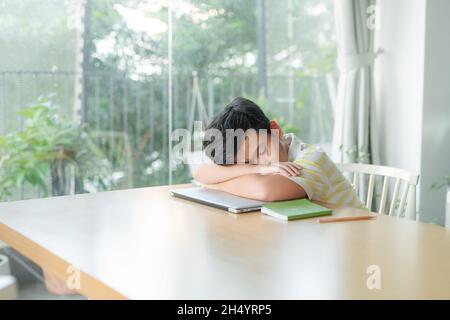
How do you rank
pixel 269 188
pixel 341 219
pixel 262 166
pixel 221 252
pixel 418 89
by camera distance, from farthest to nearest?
pixel 418 89 → pixel 262 166 → pixel 269 188 → pixel 341 219 → pixel 221 252

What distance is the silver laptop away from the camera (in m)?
1.50

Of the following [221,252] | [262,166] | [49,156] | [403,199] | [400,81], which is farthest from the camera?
[400,81]

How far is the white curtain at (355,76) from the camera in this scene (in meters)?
3.35

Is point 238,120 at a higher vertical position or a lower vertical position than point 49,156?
higher

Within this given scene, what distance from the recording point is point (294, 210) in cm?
144

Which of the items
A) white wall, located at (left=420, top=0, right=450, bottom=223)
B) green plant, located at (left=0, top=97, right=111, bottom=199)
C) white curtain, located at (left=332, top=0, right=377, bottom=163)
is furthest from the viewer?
white curtain, located at (left=332, top=0, right=377, bottom=163)

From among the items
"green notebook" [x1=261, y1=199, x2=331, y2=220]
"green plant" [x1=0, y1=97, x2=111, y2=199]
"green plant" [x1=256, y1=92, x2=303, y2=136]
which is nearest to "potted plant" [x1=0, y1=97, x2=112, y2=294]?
"green plant" [x1=0, y1=97, x2=111, y2=199]

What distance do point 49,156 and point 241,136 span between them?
1509mm

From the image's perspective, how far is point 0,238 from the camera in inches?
54.8

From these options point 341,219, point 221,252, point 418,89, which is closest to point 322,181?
point 341,219

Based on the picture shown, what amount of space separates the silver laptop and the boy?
0.03 m

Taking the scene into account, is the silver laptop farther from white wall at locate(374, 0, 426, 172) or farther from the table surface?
white wall at locate(374, 0, 426, 172)

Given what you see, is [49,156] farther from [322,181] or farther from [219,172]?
[322,181]

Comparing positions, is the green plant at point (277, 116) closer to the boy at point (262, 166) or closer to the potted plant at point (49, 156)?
the potted plant at point (49, 156)
